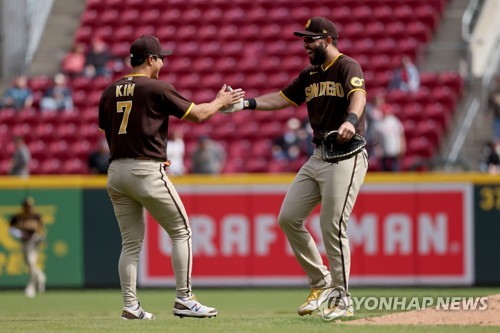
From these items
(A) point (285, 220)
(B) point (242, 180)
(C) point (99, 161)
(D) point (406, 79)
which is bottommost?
(B) point (242, 180)

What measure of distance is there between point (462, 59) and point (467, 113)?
164 centimetres

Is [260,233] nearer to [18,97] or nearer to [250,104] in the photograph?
[18,97]

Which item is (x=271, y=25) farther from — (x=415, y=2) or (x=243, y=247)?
(x=243, y=247)

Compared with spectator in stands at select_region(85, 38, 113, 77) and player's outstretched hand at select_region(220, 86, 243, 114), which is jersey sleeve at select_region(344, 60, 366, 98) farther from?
spectator in stands at select_region(85, 38, 113, 77)

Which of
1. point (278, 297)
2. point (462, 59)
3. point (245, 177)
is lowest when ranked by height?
point (278, 297)

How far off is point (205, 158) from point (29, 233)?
3.07m

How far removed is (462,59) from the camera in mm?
20328

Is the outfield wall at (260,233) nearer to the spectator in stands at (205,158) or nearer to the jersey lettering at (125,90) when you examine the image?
→ the spectator in stands at (205,158)

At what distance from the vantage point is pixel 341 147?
8.70 m

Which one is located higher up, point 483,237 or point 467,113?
point 467,113

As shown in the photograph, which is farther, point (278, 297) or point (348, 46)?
point (348, 46)

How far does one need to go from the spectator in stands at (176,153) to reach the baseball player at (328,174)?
875 centimetres

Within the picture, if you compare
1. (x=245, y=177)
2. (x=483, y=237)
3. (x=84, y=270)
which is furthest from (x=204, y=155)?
(x=483, y=237)

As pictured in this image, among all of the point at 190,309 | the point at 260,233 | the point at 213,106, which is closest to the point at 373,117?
the point at 260,233
